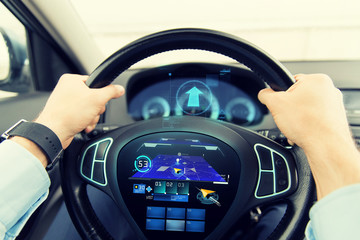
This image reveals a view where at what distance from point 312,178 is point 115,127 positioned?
59 cm

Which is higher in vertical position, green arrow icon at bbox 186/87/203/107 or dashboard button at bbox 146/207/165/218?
green arrow icon at bbox 186/87/203/107

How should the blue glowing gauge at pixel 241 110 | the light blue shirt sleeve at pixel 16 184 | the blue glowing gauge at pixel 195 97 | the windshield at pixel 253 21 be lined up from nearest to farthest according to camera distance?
the light blue shirt sleeve at pixel 16 184 < the blue glowing gauge at pixel 195 97 < the blue glowing gauge at pixel 241 110 < the windshield at pixel 253 21

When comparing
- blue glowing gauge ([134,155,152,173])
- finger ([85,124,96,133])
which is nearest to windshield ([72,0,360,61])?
finger ([85,124,96,133])

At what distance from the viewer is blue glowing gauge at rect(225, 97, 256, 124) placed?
1.53 m

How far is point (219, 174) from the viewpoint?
2.97 ft

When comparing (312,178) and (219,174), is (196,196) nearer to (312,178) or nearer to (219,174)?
(219,174)

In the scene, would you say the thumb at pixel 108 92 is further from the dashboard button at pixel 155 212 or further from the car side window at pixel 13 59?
the car side window at pixel 13 59

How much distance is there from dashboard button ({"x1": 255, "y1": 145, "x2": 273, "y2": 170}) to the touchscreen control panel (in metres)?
0.10

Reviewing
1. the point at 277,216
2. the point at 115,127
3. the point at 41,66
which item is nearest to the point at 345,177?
the point at 277,216

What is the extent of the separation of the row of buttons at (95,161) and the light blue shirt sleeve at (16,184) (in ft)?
0.39

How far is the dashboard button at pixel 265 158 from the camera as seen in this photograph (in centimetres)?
85

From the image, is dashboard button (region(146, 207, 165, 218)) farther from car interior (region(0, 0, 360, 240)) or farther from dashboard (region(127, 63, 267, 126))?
dashboard (region(127, 63, 267, 126))

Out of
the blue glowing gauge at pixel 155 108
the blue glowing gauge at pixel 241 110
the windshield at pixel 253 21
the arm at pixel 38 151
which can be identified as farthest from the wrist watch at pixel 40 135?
the windshield at pixel 253 21

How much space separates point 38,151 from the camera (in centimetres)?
79
